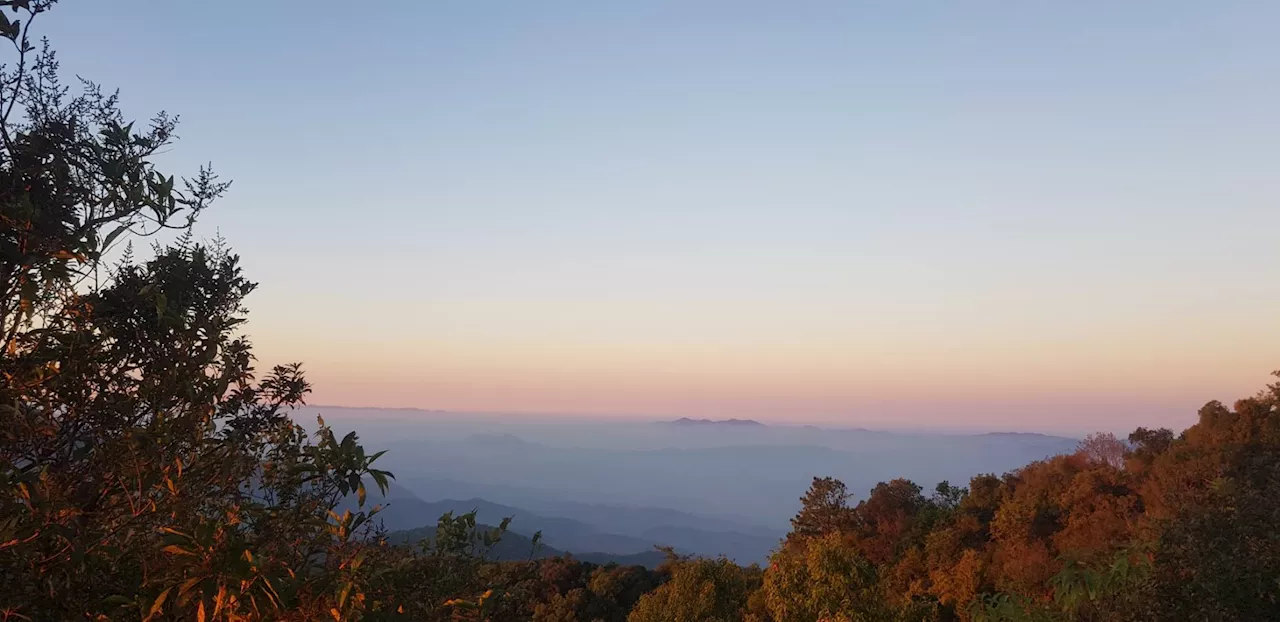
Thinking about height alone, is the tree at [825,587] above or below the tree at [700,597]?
above

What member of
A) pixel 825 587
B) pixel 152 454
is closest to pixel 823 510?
pixel 825 587

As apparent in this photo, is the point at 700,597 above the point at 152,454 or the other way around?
the other way around

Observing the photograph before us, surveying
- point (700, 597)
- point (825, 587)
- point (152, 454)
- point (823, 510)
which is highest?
point (152, 454)

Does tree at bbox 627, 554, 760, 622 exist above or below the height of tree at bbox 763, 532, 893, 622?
below

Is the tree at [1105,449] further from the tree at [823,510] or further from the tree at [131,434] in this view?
the tree at [131,434]

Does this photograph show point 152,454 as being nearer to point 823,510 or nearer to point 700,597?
point 700,597

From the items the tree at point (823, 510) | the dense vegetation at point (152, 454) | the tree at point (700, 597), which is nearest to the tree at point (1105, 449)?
the tree at point (823, 510)

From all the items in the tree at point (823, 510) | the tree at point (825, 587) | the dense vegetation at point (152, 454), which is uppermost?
the dense vegetation at point (152, 454)

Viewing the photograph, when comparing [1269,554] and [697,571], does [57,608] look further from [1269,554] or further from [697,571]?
[697,571]

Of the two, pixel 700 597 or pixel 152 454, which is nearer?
pixel 152 454

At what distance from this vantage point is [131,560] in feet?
14.7

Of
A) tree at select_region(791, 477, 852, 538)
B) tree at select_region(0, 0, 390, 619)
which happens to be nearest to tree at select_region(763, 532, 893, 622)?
tree at select_region(0, 0, 390, 619)

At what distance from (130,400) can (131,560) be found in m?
1.20

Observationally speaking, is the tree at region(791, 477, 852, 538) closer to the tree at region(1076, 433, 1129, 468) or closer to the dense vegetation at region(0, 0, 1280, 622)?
the tree at region(1076, 433, 1129, 468)
